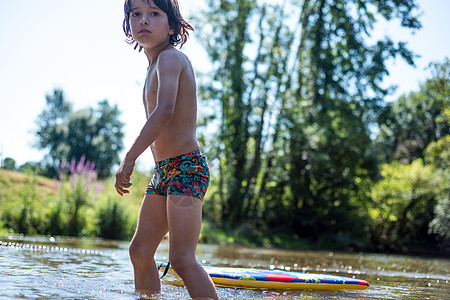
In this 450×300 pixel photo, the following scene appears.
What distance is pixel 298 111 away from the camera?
15.7 metres

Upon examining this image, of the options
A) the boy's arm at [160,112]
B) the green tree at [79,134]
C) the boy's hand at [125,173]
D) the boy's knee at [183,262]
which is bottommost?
the boy's knee at [183,262]

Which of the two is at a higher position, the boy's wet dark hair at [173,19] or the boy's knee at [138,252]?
the boy's wet dark hair at [173,19]

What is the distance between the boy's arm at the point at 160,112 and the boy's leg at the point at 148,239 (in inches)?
8.7

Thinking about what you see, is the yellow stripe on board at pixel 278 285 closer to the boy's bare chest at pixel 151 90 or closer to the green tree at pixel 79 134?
the boy's bare chest at pixel 151 90

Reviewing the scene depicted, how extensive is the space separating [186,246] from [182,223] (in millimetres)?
110

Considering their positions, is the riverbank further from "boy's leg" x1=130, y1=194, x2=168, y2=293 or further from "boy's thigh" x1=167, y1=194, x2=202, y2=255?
"boy's thigh" x1=167, y1=194, x2=202, y2=255

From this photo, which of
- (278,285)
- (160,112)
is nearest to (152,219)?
(160,112)

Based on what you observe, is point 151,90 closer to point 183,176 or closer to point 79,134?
point 183,176

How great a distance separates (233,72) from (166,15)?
13.0 m

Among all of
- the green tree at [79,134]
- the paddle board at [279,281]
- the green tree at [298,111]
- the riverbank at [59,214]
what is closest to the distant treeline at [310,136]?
the green tree at [298,111]

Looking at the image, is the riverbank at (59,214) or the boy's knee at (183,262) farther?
the riverbank at (59,214)

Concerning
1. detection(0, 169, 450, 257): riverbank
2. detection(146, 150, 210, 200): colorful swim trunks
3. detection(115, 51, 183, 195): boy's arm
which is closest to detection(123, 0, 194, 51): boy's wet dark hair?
detection(115, 51, 183, 195): boy's arm

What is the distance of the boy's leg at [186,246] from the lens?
7.87 ft

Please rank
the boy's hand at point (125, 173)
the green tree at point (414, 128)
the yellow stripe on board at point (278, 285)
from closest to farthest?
the boy's hand at point (125, 173) → the yellow stripe on board at point (278, 285) → the green tree at point (414, 128)
